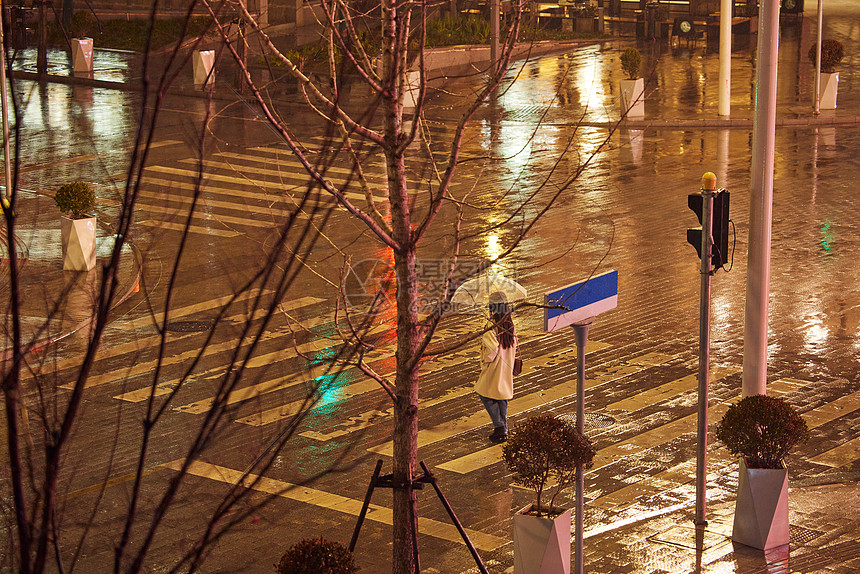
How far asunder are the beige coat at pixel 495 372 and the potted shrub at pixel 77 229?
777 centimetres

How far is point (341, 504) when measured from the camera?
10305 millimetres

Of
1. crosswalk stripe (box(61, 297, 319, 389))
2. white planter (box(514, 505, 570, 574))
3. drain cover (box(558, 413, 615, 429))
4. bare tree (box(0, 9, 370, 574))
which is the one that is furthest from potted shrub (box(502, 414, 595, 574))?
crosswalk stripe (box(61, 297, 319, 389))

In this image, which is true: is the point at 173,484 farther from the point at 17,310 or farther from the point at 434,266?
the point at 434,266

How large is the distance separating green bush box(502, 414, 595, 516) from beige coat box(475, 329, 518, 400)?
9.55ft

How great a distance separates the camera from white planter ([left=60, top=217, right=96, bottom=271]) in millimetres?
16922

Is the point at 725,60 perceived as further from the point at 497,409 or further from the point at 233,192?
the point at 497,409

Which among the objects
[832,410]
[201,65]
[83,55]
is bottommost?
[832,410]

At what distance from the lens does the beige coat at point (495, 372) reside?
37.4 ft

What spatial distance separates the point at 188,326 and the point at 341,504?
538 cm

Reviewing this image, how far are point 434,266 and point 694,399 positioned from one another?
521 centimetres

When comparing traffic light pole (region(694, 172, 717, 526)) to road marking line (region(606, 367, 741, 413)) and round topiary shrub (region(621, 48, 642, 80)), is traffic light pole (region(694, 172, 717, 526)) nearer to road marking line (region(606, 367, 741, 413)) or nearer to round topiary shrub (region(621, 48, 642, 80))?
road marking line (region(606, 367, 741, 413))

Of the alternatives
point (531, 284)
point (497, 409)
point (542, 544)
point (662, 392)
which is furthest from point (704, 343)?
point (531, 284)

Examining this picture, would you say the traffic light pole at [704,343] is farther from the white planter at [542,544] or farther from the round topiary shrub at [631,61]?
the round topiary shrub at [631,61]

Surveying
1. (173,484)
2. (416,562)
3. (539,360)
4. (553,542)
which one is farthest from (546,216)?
(173,484)
